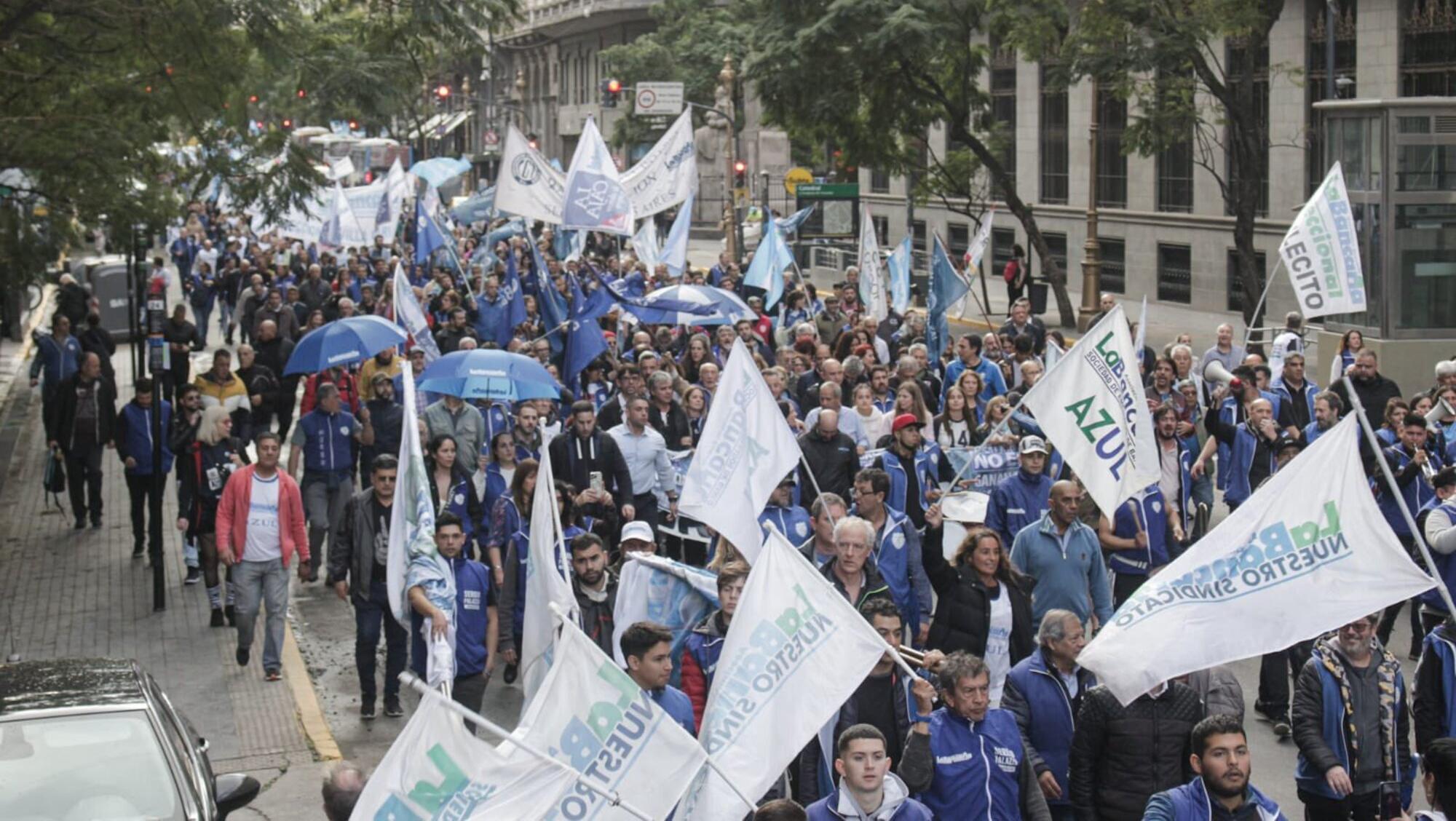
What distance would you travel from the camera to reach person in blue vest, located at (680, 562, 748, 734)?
8438 mm

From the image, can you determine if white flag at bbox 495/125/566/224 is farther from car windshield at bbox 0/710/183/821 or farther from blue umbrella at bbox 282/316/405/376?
car windshield at bbox 0/710/183/821

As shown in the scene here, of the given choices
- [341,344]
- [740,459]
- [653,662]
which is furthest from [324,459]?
[653,662]

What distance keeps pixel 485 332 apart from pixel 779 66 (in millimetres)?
12595

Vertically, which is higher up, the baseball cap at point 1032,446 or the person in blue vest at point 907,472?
the baseball cap at point 1032,446

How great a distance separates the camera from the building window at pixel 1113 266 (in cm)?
4081

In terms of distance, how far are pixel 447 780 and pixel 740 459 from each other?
4.50 metres

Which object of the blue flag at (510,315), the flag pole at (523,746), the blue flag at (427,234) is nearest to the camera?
the flag pole at (523,746)

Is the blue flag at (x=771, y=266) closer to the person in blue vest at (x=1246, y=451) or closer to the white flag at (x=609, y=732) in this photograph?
the person in blue vest at (x=1246, y=451)

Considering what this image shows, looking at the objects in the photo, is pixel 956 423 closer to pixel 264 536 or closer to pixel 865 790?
pixel 264 536

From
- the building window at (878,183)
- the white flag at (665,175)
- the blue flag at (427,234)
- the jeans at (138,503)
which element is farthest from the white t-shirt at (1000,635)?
the building window at (878,183)

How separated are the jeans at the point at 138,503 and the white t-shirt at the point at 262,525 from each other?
3914 millimetres

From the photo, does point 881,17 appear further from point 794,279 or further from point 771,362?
point 771,362

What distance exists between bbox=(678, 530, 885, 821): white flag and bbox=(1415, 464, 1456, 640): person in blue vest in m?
4.51

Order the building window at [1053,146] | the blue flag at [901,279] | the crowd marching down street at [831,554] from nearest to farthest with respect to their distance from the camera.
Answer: the crowd marching down street at [831,554]
the blue flag at [901,279]
the building window at [1053,146]
